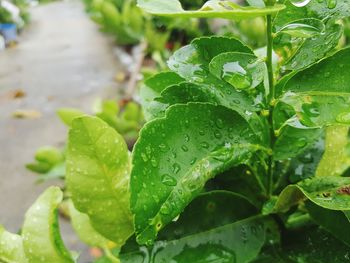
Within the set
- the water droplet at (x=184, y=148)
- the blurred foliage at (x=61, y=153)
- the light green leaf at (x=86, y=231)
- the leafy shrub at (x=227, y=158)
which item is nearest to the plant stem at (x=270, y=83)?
the leafy shrub at (x=227, y=158)

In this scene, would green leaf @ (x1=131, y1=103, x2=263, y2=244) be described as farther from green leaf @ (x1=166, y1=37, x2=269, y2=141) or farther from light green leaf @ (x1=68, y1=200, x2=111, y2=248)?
light green leaf @ (x1=68, y1=200, x2=111, y2=248)

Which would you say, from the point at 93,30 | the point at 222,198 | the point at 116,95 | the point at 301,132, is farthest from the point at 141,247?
the point at 93,30

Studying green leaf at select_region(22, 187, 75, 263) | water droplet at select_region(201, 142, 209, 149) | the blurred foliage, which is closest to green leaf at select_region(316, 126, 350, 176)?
water droplet at select_region(201, 142, 209, 149)

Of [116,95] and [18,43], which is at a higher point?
[116,95]

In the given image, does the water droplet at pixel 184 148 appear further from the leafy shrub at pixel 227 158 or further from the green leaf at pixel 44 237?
the green leaf at pixel 44 237

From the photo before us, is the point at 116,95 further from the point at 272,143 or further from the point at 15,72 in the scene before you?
the point at 272,143

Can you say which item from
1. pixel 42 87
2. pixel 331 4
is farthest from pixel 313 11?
pixel 42 87
